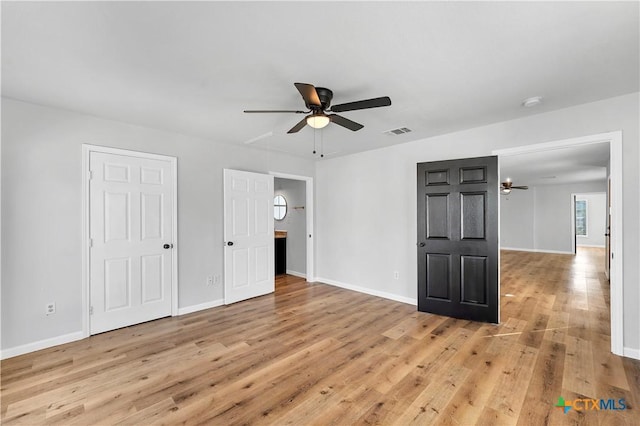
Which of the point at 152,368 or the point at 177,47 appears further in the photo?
the point at 152,368

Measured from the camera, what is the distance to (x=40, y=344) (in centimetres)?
294

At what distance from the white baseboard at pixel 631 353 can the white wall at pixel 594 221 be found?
1193 centimetres

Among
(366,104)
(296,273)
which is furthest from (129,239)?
(296,273)

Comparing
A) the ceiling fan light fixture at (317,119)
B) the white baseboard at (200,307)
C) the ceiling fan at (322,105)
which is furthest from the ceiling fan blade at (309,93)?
the white baseboard at (200,307)

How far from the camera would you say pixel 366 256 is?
5.05 m

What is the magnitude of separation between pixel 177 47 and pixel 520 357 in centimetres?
395

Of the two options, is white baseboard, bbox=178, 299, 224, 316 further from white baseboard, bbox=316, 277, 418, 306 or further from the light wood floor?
white baseboard, bbox=316, 277, 418, 306

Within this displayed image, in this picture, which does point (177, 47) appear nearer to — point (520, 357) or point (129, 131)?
point (129, 131)

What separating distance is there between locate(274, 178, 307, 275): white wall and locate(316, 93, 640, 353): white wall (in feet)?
1.98

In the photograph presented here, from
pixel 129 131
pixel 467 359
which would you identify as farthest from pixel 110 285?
pixel 467 359

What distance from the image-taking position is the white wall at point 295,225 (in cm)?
637

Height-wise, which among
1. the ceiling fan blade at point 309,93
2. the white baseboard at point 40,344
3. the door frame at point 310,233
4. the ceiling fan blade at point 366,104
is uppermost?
the ceiling fan blade at point 309,93

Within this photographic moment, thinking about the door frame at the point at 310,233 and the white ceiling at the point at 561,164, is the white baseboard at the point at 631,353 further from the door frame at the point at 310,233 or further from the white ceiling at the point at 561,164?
the door frame at the point at 310,233

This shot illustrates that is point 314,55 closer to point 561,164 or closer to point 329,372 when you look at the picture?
point 329,372
